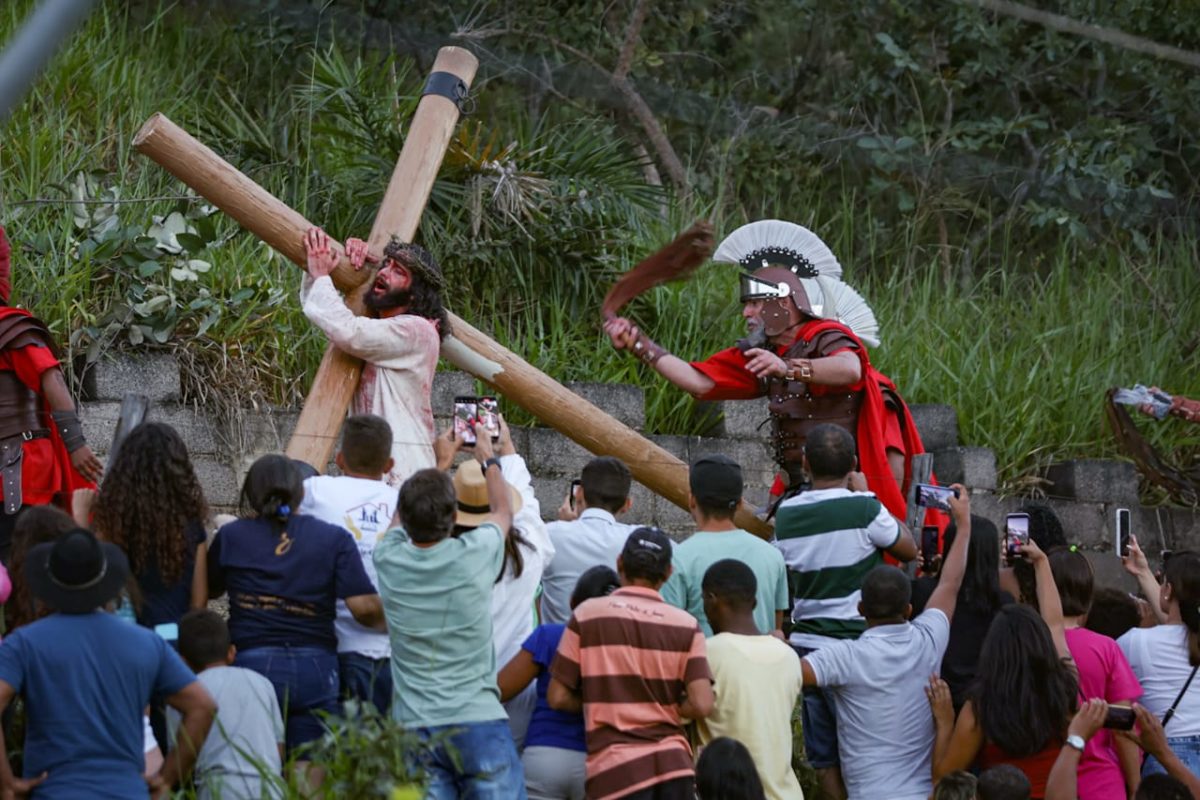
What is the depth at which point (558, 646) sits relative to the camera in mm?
5254

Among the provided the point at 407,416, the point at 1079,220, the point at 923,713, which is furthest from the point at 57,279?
the point at 1079,220

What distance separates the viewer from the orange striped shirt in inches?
201

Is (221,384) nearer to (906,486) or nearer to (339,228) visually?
(339,228)

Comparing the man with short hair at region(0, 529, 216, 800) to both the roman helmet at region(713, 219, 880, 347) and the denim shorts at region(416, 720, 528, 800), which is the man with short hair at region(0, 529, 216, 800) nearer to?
the denim shorts at region(416, 720, 528, 800)

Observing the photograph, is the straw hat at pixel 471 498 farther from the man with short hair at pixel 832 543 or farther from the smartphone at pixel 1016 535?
the smartphone at pixel 1016 535

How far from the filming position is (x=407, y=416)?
6637mm

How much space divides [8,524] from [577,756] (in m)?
2.33

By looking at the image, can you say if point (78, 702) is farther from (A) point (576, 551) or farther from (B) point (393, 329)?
(B) point (393, 329)

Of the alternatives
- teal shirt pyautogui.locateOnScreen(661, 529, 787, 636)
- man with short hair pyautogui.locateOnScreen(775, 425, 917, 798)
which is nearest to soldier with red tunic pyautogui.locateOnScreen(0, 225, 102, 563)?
teal shirt pyautogui.locateOnScreen(661, 529, 787, 636)

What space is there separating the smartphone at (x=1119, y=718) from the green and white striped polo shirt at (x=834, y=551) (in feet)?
2.99

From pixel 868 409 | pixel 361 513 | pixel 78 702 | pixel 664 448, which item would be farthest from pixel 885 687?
pixel 664 448

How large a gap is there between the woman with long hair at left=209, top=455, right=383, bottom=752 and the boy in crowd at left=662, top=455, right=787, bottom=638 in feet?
3.65

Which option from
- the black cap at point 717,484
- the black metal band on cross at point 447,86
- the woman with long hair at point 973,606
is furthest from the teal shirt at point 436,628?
the black metal band on cross at point 447,86

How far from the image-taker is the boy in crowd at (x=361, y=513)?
536cm
